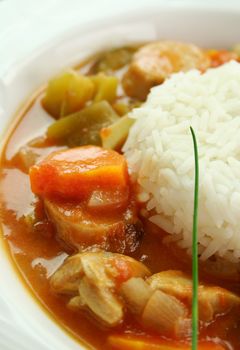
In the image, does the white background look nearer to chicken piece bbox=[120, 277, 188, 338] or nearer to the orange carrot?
chicken piece bbox=[120, 277, 188, 338]

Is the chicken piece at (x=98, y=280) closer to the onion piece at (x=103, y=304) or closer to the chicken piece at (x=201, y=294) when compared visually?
the onion piece at (x=103, y=304)

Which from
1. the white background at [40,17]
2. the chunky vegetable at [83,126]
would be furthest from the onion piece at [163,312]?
the white background at [40,17]

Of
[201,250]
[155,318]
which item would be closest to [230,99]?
[201,250]

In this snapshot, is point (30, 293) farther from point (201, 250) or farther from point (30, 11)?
point (30, 11)

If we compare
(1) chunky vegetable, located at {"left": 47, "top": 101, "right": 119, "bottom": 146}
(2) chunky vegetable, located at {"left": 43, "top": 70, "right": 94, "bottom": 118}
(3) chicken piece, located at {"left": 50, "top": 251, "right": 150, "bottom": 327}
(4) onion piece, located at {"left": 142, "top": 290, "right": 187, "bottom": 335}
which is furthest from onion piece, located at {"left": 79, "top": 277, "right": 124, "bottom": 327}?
(2) chunky vegetable, located at {"left": 43, "top": 70, "right": 94, "bottom": 118}

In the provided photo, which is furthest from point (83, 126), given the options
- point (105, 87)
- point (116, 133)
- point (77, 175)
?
point (77, 175)

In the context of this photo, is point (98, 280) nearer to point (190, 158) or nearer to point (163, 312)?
point (163, 312)
